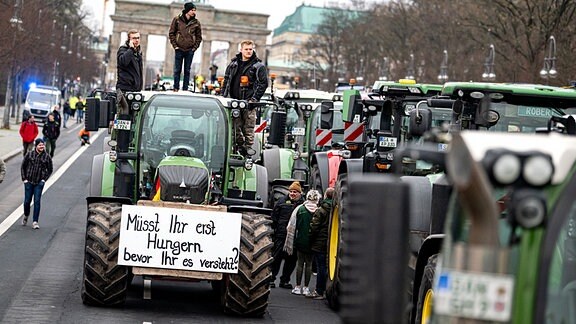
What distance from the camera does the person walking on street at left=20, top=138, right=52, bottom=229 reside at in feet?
84.2

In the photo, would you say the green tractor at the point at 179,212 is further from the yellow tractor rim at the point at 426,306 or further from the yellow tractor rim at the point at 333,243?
the yellow tractor rim at the point at 426,306

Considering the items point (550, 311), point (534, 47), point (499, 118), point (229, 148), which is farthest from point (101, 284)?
point (534, 47)

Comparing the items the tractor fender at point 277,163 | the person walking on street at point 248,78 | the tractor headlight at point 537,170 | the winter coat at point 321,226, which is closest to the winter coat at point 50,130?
the tractor fender at point 277,163

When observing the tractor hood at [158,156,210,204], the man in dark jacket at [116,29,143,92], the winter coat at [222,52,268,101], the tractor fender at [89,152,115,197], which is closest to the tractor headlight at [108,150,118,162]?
the tractor fender at [89,152,115,197]

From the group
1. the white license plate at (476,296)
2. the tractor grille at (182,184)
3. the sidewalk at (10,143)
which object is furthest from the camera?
the sidewalk at (10,143)

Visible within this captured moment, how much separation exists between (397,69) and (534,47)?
131 feet

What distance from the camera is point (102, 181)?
18016 mm

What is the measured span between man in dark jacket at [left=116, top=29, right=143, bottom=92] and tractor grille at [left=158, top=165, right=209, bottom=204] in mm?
3119

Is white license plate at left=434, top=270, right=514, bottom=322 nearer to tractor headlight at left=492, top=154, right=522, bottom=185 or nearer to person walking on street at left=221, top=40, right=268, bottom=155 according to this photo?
tractor headlight at left=492, top=154, right=522, bottom=185

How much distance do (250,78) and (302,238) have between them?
2.38 m

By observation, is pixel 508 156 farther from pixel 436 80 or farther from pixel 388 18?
pixel 388 18

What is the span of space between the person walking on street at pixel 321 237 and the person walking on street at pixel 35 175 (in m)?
7.77

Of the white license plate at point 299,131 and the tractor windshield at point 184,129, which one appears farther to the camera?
the white license plate at point 299,131

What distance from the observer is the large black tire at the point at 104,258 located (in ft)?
50.6
